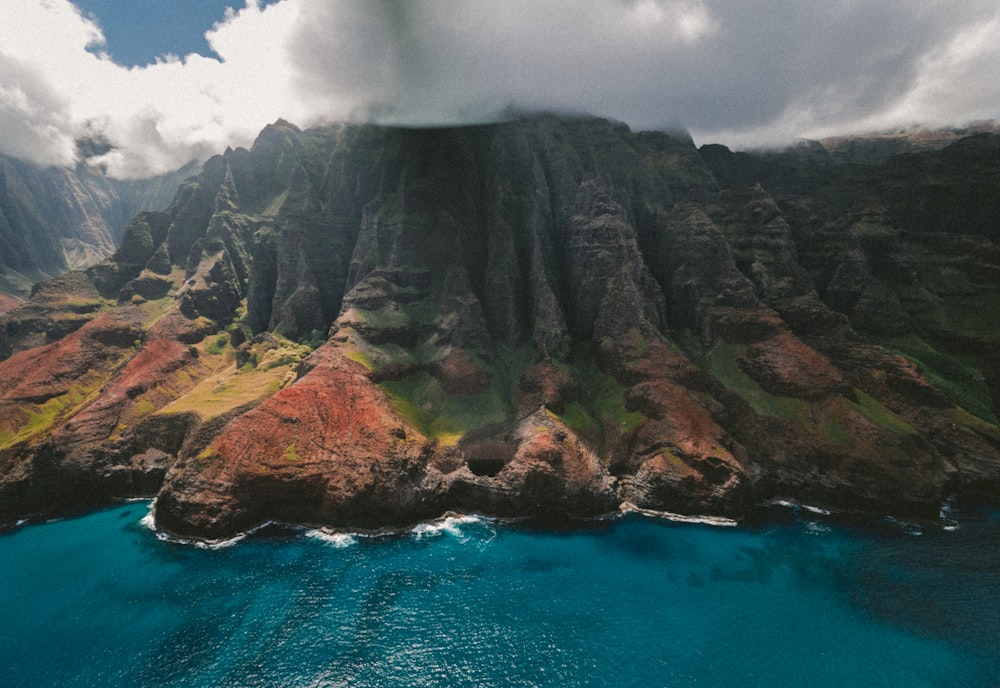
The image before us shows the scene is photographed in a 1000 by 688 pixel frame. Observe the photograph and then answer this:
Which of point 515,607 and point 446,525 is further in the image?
point 446,525

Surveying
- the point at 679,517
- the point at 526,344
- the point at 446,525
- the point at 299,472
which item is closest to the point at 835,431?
the point at 679,517

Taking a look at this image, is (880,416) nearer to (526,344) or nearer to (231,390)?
(526,344)

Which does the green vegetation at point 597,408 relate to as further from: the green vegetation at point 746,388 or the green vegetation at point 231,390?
the green vegetation at point 231,390

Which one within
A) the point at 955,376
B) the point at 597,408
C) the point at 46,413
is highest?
the point at 955,376

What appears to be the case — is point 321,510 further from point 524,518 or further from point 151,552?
point 524,518

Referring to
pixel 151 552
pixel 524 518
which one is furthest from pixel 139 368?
pixel 524 518

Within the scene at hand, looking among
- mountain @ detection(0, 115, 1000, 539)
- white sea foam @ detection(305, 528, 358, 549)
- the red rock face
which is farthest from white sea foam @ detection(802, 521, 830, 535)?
white sea foam @ detection(305, 528, 358, 549)

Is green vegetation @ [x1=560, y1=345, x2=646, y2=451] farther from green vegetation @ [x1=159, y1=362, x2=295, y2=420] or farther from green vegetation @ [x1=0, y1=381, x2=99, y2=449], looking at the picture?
green vegetation @ [x1=0, y1=381, x2=99, y2=449]
